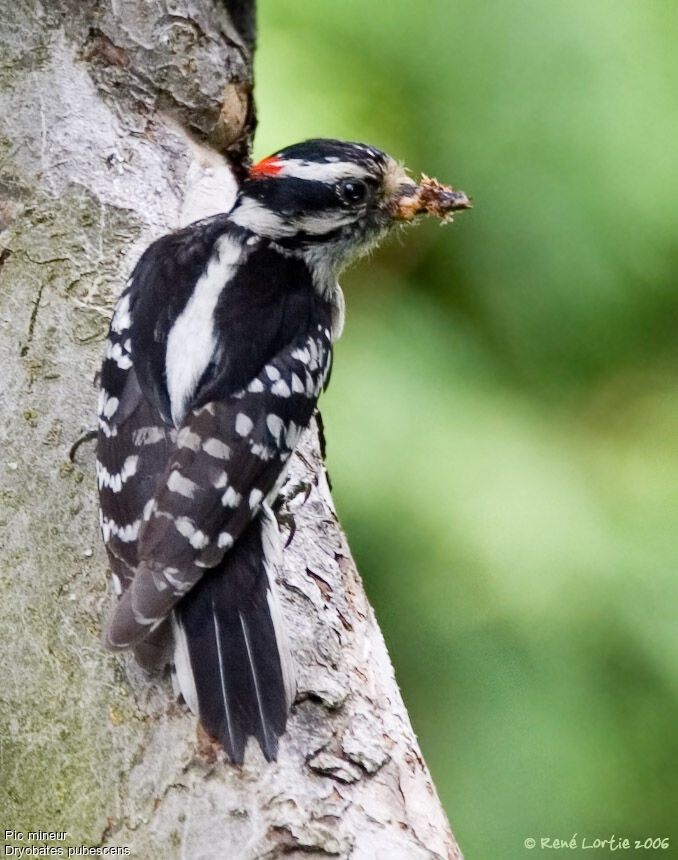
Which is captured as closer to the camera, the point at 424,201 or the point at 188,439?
the point at 188,439

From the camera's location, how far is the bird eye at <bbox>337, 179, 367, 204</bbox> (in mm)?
2529

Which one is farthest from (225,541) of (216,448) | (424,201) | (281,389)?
(424,201)

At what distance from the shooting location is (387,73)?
3385mm

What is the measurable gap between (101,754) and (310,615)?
447 millimetres

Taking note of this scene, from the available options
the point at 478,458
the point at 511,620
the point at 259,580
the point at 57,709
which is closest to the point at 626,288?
the point at 478,458

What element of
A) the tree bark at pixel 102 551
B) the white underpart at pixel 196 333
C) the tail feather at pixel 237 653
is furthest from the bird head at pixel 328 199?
the tail feather at pixel 237 653

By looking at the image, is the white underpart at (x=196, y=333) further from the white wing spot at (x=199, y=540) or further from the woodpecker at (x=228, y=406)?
the white wing spot at (x=199, y=540)

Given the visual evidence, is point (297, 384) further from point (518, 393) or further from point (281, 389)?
point (518, 393)

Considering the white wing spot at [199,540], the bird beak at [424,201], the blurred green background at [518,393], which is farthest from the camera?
the blurred green background at [518,393]

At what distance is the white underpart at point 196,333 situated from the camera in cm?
218

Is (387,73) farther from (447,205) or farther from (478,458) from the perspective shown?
(478,458)

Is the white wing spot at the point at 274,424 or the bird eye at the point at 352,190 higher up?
the bird eye at the point at 352,190

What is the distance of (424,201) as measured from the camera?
2.67 m

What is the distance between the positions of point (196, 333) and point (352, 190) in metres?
0.52
